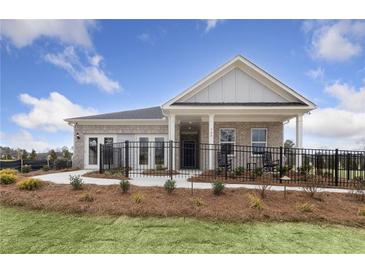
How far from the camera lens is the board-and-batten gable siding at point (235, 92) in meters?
12.9

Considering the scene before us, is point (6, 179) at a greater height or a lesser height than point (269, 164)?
lesser

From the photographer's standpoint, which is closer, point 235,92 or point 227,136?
point 235,92

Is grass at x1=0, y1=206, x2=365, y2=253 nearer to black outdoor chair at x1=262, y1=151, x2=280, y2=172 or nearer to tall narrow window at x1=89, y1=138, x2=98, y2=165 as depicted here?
black outdoor chair at x1=262, y1=151, x2=280, y2=172

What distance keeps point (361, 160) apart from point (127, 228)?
36.8 feet

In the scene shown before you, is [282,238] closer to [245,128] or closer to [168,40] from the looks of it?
[245,128]

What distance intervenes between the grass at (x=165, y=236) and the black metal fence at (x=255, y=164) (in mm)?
3611

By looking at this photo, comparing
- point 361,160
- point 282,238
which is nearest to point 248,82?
point 361,160

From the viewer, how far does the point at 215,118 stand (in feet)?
46.6

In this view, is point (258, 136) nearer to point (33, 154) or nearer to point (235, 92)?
point (235, 92)

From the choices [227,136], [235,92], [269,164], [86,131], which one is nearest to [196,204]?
[269,164]

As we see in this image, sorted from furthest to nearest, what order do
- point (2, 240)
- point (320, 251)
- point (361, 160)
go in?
point (361, 160), point (2, 240), point (320, 251)

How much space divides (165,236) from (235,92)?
10469 millimetres

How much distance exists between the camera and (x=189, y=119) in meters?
14.6

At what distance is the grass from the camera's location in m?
3.95
